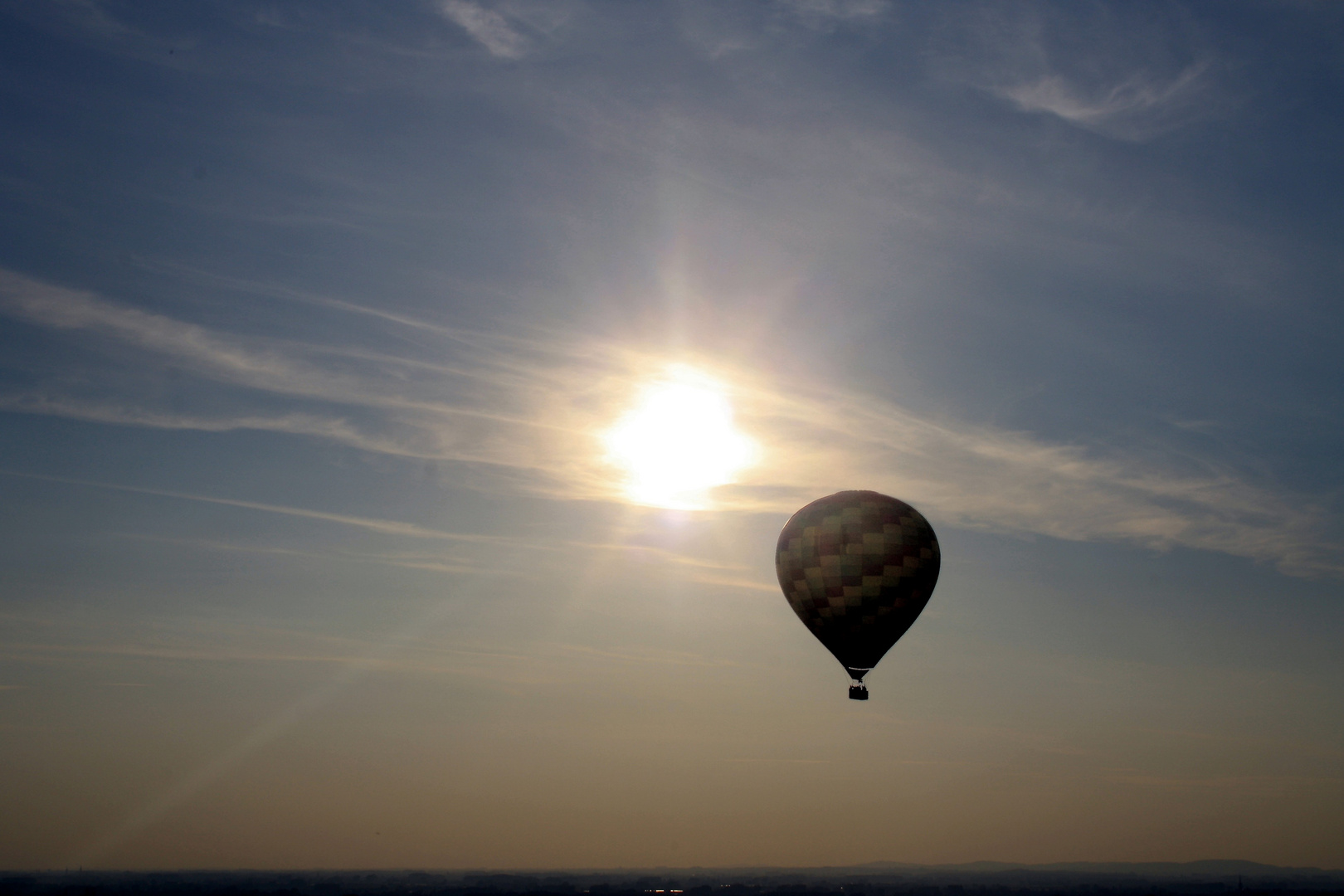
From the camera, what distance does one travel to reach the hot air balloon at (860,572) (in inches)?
2219

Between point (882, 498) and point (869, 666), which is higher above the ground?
point (882, 498)

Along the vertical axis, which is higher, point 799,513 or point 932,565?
point 799,513

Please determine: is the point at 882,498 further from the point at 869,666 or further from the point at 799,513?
the point at 869,666

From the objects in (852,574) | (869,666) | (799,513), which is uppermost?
(799,513)

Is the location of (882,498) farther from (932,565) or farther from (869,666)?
(869,666)

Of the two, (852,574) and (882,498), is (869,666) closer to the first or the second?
→ (852,574)

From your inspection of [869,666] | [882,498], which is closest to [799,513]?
[882,498]

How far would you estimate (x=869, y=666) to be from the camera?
5619 cm

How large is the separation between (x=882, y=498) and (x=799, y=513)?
489cm

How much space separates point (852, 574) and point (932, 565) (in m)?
5.19

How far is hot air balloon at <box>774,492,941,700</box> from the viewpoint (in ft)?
185

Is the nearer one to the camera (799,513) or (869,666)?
(869,666)

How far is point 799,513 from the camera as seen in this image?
60.2 metres

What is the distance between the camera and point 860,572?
56.7 meters
